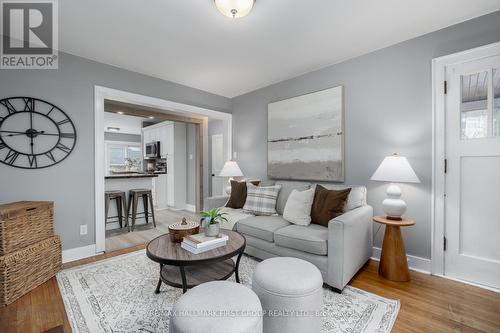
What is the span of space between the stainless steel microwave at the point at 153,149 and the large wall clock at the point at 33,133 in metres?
3.42

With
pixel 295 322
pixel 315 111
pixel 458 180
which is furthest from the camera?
pixel 315 111

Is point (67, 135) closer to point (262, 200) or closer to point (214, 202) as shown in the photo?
point (214, 202)

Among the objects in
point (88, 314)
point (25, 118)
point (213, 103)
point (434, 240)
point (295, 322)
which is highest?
point (213, 103)

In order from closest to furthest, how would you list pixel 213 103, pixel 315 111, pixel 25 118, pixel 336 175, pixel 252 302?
pixel 252 302, pixel 25 118, pixel 336 175, pixel 315 111, pixel 213 103

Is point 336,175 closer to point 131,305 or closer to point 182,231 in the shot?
point 182,231

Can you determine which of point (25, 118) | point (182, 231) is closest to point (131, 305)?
point (182, 231)

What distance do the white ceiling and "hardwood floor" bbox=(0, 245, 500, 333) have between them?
2557 millimetres

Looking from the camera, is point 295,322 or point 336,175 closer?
point 295,322

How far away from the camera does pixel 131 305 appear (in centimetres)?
188

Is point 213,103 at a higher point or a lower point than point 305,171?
higher

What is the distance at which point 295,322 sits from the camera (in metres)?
1.36

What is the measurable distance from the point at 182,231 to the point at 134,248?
1587 millimetres

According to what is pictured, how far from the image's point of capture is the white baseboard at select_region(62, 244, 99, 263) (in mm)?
2742

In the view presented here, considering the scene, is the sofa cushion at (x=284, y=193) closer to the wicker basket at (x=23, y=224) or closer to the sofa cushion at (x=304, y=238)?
the sofa cushion at (x=304, y=238)
